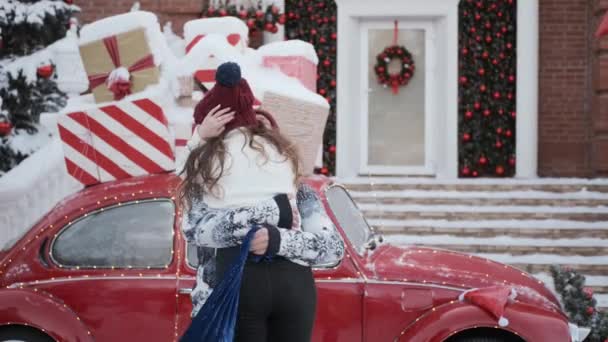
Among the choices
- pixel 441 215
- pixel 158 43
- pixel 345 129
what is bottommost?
pixel 441 215

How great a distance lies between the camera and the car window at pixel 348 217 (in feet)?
14.1

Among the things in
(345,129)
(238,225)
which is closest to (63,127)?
(238,225)

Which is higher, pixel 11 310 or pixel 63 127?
pixel 63 127

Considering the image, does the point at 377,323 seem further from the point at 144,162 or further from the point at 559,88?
the point at 559,88

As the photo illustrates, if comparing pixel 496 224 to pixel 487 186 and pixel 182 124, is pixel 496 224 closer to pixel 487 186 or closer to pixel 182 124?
pixel 487 186

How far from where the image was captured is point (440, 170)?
11562 mm

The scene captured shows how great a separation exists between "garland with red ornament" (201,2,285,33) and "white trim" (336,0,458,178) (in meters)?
1.20

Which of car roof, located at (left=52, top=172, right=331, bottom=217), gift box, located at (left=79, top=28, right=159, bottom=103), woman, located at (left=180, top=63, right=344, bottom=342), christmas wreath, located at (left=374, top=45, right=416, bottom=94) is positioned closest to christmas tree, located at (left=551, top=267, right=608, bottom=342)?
car roof, located at (left=52, top=172, right=331, bottom=217)

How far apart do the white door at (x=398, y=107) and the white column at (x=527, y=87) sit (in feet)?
3.81

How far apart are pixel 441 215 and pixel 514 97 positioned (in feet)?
10.5

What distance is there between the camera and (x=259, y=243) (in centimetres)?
258

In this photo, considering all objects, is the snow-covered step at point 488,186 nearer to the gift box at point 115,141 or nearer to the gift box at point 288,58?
the gift box at point 288,58

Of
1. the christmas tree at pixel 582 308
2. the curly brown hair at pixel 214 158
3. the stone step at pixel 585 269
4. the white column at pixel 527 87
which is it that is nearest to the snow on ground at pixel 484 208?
the stone step at pixel 585 269

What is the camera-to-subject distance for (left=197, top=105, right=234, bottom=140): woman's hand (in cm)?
265
